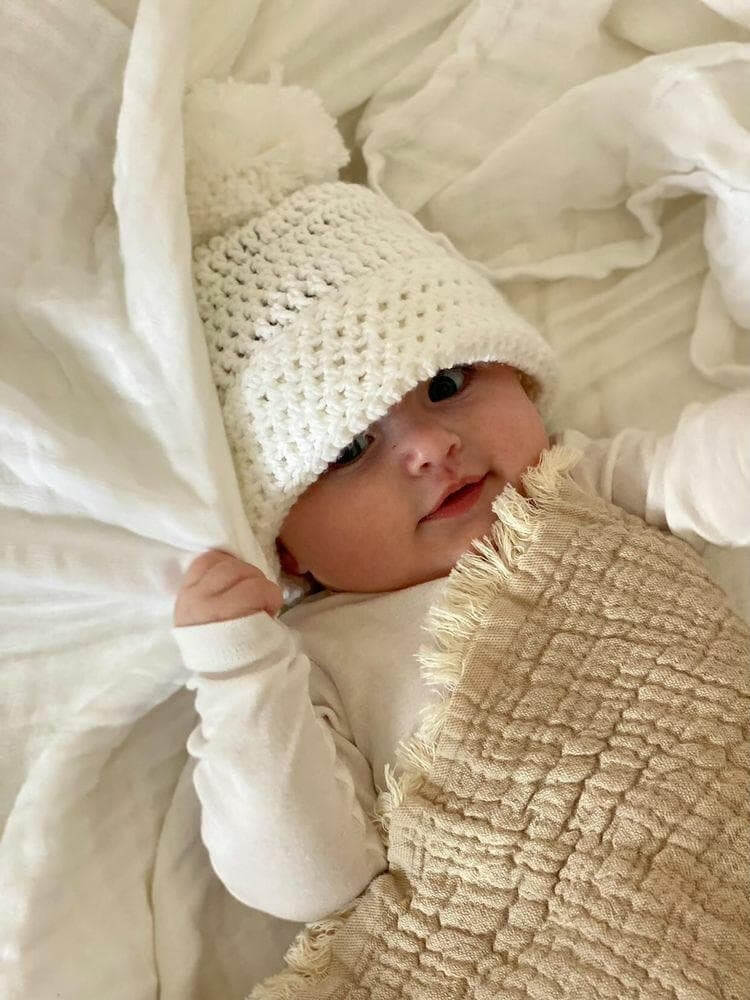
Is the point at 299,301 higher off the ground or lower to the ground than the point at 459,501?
higher

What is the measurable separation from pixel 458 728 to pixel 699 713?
202 millimetres

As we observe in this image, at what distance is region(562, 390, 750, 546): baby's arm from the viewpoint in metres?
0.89

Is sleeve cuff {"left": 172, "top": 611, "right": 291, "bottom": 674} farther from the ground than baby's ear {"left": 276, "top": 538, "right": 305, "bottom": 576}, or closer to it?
farther from the ground

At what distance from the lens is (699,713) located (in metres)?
0.82

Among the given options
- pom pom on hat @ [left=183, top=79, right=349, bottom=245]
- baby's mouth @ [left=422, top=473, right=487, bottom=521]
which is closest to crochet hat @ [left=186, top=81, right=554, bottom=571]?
pom pom on hat @ [left=183, top=79, right=349, bottom=245]

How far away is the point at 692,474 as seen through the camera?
0.91 m

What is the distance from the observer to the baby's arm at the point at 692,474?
0.89 metres

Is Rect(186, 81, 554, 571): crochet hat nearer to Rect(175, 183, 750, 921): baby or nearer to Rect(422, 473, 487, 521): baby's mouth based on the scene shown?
Rect(175, 183, 750, 921): baby

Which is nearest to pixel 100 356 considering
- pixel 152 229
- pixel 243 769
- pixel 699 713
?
Answer: pixel 152 229

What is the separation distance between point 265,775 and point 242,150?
0.57m

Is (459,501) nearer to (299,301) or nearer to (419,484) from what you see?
(419,484)

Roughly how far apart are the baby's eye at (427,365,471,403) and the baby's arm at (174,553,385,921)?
251 mm

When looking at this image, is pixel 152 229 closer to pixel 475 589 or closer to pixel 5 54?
pixel 5 54

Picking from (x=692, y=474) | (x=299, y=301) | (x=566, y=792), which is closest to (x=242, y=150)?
(x=299, y=301)
